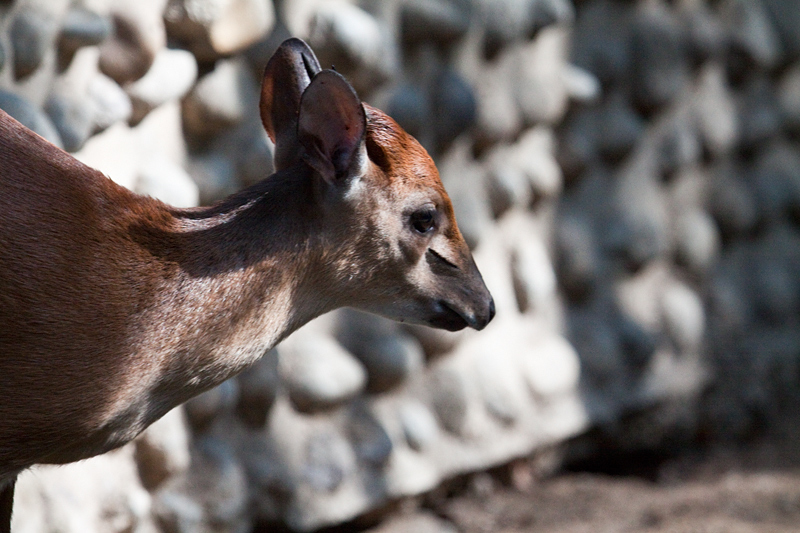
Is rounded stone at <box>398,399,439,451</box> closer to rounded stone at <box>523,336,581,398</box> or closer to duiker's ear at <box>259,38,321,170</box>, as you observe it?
rounded stone at <box>523,336,581,398</box>

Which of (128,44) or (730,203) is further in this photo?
(730,203)

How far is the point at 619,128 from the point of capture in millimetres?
3504

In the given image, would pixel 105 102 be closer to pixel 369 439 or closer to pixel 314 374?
pixel 314 374

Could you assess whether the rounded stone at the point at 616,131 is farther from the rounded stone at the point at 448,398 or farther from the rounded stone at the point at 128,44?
the rounded stone at the point at 128,44

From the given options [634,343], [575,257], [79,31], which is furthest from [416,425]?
[79,31]

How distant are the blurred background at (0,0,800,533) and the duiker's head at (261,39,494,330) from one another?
1.48ft

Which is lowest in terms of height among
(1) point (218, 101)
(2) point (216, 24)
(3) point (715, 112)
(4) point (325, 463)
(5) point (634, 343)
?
(4) point (325, 463)

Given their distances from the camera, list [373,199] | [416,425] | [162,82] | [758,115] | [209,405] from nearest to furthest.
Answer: [373,199], [162,82], [209,405], [416,425], [758,115]

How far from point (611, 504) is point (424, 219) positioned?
1662mm

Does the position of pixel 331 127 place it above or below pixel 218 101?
below

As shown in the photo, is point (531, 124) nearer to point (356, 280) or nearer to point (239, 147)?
point (239, 147)

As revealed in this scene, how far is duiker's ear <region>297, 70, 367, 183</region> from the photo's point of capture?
1689mm

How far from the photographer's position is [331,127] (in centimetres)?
174

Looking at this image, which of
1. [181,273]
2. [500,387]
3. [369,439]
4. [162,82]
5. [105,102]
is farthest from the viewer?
[500,387]
